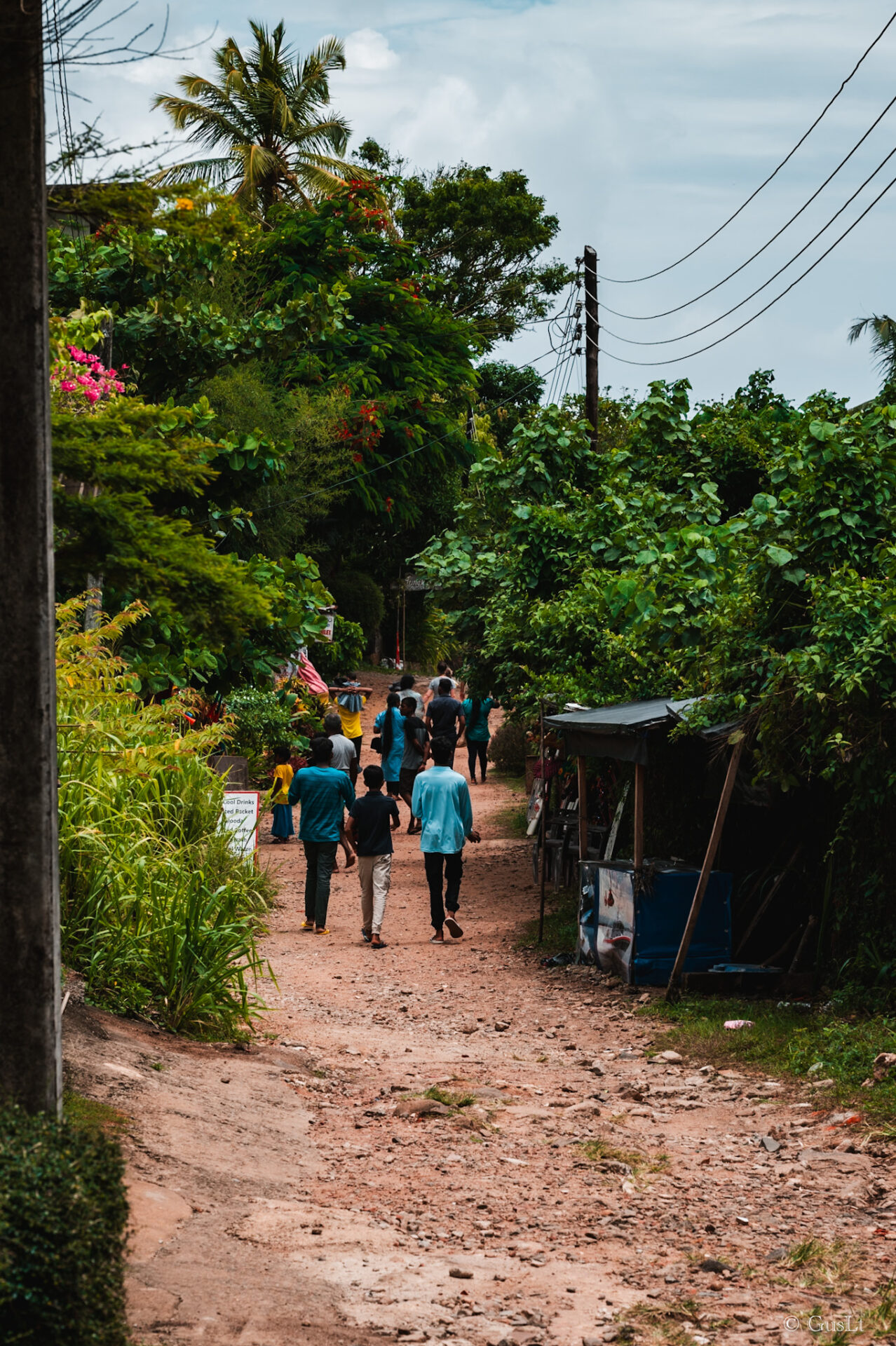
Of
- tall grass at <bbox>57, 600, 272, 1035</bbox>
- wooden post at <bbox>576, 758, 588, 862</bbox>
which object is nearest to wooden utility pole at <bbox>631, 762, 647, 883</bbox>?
wooden post at <bbox>576, 758, 588, 862</bbox>

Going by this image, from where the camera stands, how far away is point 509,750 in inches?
1035

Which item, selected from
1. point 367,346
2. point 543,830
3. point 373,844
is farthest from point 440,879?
point 367,346

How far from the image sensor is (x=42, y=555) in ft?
12.8

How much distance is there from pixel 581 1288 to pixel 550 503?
1189cm

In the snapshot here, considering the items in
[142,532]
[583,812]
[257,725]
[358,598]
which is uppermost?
[358,598]

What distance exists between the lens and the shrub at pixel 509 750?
26016mm

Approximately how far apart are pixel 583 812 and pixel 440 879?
1.59m

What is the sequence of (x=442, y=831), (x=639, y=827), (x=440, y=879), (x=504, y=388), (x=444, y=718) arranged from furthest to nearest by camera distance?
(x=504, y=388)
(x=444, y=718)
(x=440, y=879)
(x=442, y=831)
(x=639, y=827)

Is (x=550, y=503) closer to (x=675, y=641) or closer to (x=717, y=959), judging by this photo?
(x=675, y=641)

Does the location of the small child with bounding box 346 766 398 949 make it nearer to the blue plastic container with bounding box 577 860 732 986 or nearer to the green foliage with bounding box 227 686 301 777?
the blue plastic container with bounding box 577 860 732 986

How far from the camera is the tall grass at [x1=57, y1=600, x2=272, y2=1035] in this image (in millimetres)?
7281

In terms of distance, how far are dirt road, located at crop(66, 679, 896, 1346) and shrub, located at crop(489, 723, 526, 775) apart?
Result: 53.6ft

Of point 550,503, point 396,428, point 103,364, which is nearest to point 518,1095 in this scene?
point 103,364

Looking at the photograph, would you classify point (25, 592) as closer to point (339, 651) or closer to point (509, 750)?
point (509, 750)
